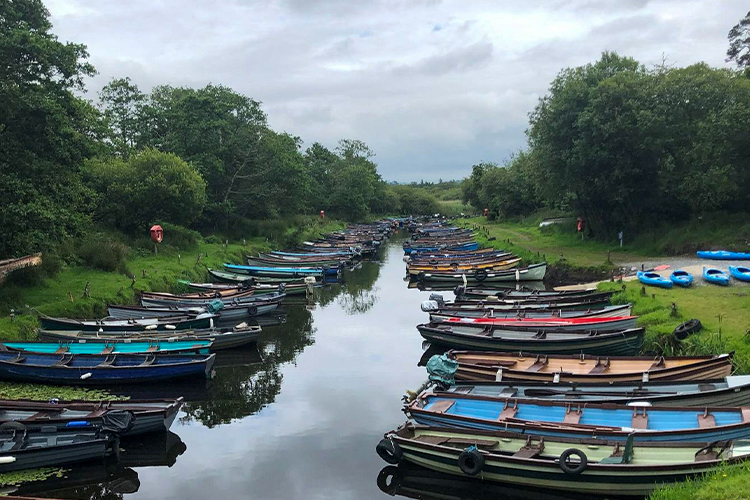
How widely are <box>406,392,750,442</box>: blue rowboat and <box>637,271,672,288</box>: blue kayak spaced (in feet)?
44.0

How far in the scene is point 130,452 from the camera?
536 inches

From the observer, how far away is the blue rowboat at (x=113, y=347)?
18.4 m

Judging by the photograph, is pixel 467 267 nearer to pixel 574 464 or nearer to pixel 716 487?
pixel 574 464

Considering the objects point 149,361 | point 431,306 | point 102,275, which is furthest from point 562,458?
point 102,275

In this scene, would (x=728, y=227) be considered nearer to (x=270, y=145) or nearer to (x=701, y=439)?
(x=701, y=439)

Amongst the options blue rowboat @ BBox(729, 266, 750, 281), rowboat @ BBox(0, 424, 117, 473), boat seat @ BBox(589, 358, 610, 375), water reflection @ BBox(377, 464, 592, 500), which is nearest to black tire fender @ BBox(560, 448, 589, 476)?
water reflection @ BBox(377, 464, 592, 500)

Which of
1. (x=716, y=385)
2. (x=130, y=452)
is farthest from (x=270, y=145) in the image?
(x=716, y=385)

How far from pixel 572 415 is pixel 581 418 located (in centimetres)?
19

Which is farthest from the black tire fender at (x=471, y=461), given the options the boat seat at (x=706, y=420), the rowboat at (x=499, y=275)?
the rowboat at (x=499, y=275)

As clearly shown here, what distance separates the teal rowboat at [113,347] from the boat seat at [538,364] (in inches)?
403

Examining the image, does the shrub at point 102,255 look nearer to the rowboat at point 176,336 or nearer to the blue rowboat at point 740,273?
the rowboat at point 176,336

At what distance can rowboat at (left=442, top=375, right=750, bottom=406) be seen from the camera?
12.2m

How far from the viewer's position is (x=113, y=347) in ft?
64.2

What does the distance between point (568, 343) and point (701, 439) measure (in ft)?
27.7
